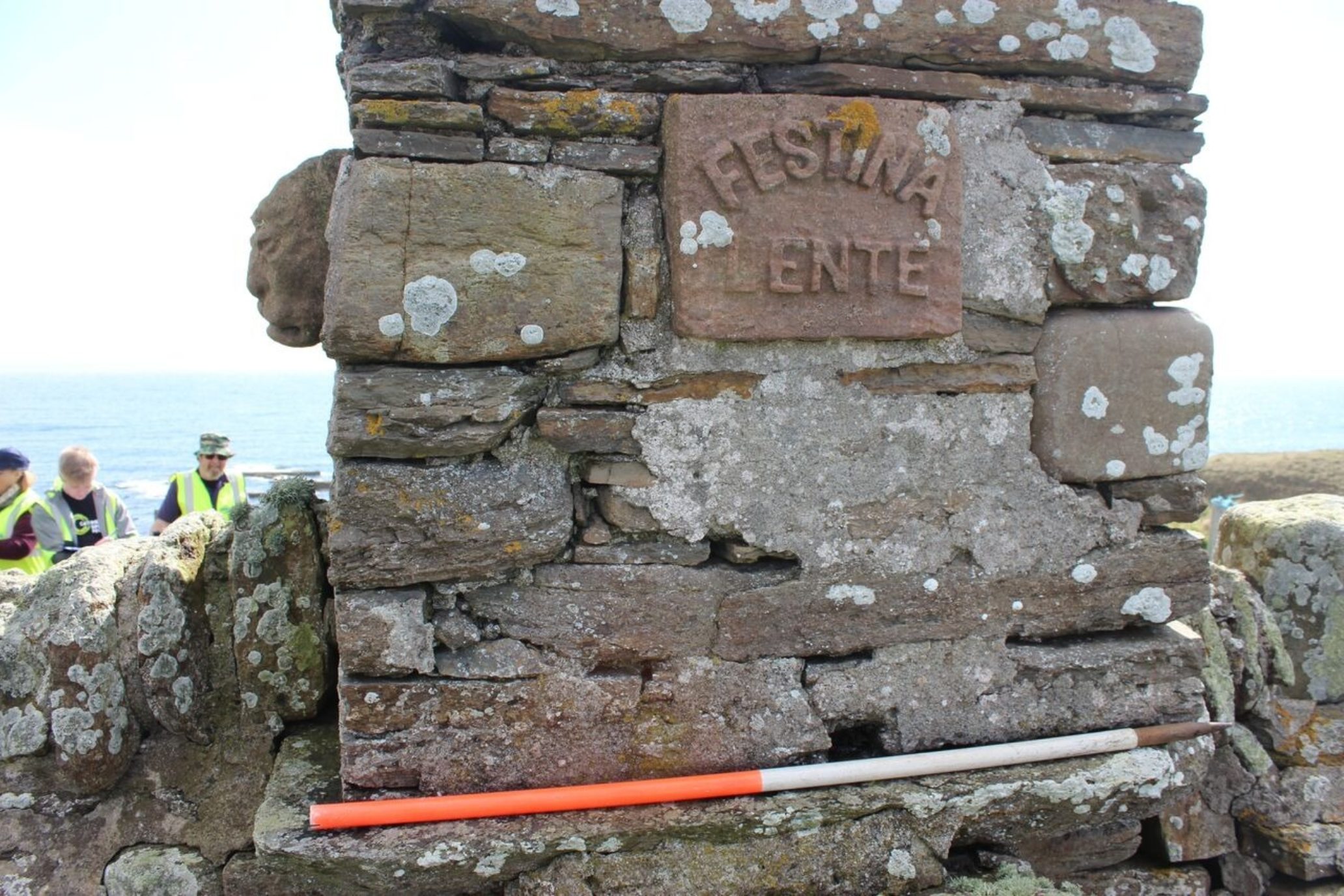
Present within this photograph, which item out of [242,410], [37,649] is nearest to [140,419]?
[242,410]

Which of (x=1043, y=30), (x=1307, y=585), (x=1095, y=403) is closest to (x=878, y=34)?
(x=1043, y=30)

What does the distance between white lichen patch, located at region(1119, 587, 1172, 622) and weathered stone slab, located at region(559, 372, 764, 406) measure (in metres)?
1.21

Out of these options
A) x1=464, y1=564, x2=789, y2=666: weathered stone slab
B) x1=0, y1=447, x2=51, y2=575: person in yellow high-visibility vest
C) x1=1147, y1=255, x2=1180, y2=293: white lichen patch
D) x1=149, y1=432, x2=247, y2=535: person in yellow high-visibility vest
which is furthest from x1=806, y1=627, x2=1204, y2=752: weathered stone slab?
x1=0, y1=447, x2=51, y2=575: person in yellow high-visibility vest

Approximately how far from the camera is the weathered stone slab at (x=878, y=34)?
89.1 inches

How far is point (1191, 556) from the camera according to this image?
9.16ft

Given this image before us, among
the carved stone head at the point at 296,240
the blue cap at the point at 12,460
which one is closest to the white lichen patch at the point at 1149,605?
the carved stone head at the point at 296,240

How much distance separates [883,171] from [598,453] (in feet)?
3.12

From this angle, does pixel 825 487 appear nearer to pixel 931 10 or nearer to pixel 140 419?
pixel 931 10

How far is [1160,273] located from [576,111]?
5.18 feet

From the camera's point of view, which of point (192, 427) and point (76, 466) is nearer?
point (76, 466)

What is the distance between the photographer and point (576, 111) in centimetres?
229

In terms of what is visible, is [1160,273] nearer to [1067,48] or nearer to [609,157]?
[1067,48]

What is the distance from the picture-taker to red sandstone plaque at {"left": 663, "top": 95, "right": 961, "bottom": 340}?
2340 millimetres

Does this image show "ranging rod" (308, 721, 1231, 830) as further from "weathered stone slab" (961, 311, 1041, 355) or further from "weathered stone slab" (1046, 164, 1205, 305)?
"weathered stone slab" (1046, 164, 1205, 305)
